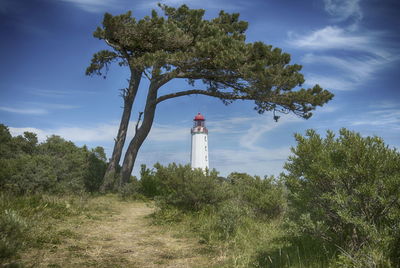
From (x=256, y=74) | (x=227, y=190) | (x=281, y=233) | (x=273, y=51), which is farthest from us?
(x=273, y=51)

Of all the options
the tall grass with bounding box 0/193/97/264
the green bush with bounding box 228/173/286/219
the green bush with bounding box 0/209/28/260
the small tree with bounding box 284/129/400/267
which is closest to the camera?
the small tree with bounding box 284/129/400/267

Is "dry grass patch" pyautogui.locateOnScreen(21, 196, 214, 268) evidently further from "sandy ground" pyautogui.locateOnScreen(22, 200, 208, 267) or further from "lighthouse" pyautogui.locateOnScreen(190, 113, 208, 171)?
"lighthouse" pyautogui.locateOnScreen(190, 113, 208, 171)

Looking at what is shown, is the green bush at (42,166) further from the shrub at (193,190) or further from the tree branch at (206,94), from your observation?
the tree branch at (206,94)

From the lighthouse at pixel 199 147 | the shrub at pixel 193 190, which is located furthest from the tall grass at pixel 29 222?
the lighthouse at pixel 199 147

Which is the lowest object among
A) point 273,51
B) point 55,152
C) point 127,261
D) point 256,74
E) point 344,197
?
point 127,261

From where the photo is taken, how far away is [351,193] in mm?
3365

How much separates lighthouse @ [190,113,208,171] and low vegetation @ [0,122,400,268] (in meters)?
22.8

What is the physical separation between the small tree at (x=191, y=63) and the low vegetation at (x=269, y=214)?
6.79 metres

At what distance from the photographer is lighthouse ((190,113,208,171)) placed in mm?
32375

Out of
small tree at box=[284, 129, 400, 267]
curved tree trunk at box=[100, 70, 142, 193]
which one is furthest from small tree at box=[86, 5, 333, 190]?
small tree at box=[284, 129, 400, 267]

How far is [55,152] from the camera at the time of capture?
1318 centimetres

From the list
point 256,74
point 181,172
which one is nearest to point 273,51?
point 256,74

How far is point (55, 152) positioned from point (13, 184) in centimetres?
417

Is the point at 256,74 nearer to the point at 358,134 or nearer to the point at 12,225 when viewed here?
the point at 358,134
